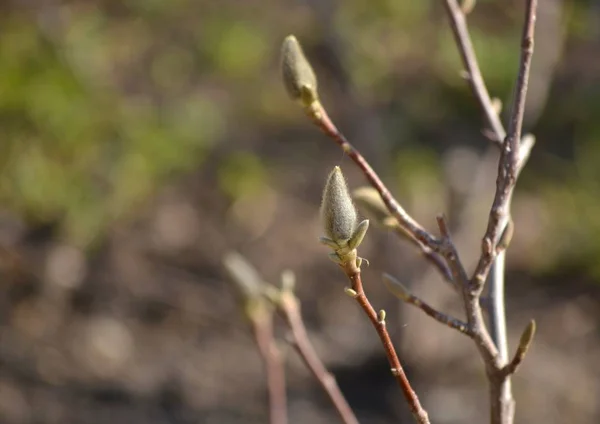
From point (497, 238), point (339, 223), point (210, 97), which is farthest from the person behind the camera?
point (210, 97)

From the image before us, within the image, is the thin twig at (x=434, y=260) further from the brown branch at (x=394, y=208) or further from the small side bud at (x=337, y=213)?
the small side bud at (x=337, y=213)

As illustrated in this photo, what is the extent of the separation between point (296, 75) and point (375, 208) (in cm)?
19

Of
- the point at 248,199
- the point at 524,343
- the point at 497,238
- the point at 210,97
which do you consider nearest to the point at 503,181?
the point at 497,238

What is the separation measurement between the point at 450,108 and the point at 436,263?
295 cm

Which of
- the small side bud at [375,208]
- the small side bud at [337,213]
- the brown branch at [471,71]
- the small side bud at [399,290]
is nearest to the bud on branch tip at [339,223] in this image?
the small side bud at [337,213]

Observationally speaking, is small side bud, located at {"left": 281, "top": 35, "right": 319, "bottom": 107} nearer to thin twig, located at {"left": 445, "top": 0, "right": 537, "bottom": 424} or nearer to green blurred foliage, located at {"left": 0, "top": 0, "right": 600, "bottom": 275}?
thin twig, located at {"left": 445, "top": 0, "right": 537, "bottom": 424}

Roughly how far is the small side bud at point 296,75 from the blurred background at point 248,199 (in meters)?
1.49

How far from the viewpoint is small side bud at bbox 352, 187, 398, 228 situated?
3.31ft

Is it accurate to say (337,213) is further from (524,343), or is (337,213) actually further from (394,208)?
(524,343)

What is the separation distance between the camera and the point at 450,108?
386cm


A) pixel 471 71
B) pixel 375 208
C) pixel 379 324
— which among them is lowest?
pixel 379 324

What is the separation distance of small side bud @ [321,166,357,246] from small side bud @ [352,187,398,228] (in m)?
0.25

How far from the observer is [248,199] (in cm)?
352

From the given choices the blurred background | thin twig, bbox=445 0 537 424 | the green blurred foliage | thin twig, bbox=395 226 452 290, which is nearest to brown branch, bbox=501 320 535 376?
thin twig, bbox=445 0 537 424
